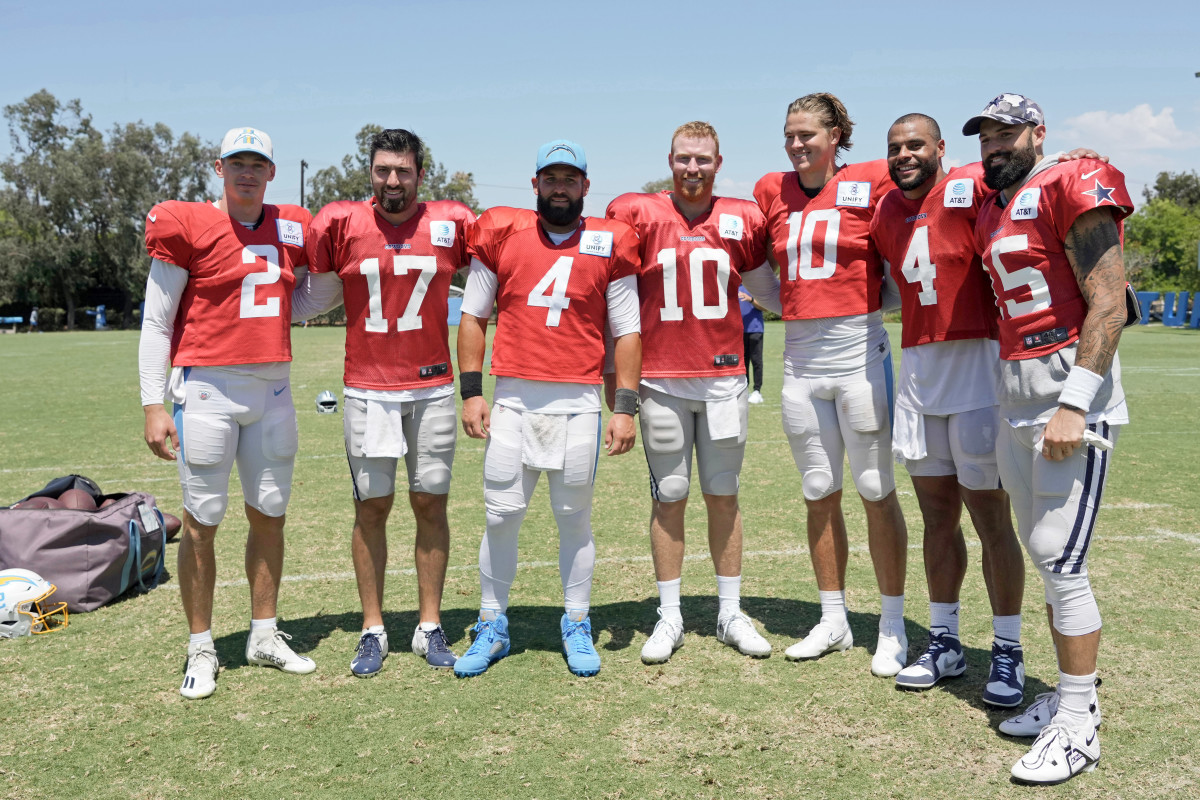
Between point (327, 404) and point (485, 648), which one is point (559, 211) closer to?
point (485, 648)

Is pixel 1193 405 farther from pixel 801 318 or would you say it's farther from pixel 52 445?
pixel 52 445

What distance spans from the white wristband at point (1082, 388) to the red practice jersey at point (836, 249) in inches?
46.9

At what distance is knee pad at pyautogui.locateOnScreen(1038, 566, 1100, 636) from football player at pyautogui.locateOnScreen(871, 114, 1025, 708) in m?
0.50

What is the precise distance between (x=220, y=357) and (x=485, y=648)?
1686 millimetres

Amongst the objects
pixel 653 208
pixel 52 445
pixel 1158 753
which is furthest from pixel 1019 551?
pixel 52 445

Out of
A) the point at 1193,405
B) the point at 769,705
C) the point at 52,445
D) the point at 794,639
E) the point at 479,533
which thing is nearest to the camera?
the point at 769,705

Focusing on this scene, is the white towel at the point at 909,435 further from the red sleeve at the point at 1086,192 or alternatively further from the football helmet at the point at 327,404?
the football helmet at the point at 327,404

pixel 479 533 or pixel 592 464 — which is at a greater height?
pixel 592 464

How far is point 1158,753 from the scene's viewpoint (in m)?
3.36

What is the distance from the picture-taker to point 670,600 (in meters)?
4.52

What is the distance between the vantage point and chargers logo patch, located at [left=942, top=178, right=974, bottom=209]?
3.84 m

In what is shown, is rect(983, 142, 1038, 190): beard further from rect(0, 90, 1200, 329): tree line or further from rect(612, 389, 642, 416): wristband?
rect(0, 90, 1200, 329): tree line

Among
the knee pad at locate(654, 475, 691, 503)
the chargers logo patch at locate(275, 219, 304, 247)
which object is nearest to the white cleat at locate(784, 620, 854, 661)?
the knee pad at locate(654, 475, 691, 503)

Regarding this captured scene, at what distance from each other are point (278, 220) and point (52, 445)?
24.2 feet
